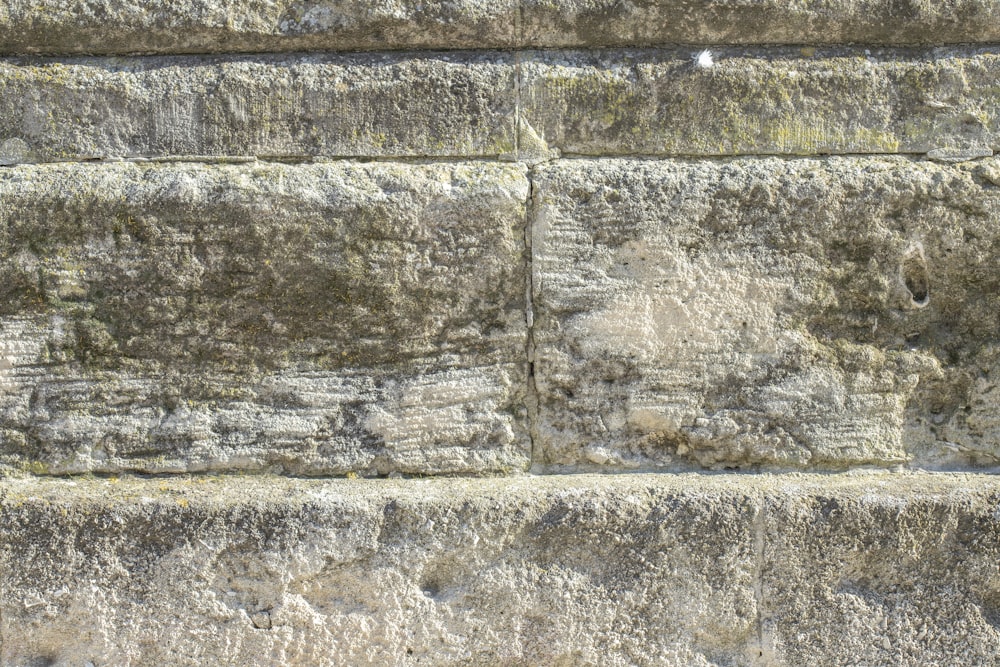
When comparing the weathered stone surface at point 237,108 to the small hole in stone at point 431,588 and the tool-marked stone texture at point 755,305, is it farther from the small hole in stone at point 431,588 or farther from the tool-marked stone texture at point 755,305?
the small hole in stone at point 431,588

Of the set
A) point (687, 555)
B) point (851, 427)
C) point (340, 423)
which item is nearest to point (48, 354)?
point (340, 423)

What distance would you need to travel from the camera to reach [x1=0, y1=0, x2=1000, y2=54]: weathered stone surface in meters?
1.90

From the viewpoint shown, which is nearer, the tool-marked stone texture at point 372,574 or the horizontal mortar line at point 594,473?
the tool-marked stone texture at point 372,574

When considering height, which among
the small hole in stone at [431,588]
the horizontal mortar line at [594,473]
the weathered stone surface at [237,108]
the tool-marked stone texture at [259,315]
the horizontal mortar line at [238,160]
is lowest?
the small hole in stone at [431,588]

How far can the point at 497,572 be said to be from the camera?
187cm

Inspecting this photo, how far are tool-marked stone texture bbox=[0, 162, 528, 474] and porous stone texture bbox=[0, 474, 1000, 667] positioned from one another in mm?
96

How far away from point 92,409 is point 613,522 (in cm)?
112

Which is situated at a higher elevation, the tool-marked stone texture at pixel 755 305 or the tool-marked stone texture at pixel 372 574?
the tool-marked stone texture at pixel 755 305

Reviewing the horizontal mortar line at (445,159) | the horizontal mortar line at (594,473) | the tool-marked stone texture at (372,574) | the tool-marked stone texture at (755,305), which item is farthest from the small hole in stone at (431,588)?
the horizontal mortar line at (445,159)

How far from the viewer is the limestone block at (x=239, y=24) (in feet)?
6.20

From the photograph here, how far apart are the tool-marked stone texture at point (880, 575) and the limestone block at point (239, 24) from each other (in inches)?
47.6

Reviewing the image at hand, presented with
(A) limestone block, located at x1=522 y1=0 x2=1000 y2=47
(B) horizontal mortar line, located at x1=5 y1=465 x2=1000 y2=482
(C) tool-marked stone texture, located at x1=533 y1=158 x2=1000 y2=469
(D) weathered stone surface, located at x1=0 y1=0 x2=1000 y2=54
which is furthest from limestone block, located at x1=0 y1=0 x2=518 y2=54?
(B) horizontal mortar line, located at x1=5 y1=465 x2=1000 y2=482

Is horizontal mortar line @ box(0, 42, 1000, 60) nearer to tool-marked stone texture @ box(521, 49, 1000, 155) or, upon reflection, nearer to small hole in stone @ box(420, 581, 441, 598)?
tool-marked stone texture @ box(521, 49, 1000, 155)

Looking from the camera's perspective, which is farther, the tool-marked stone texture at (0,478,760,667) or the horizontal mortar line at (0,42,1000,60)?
the horizontal mortar line at (0,42,1000,60)
